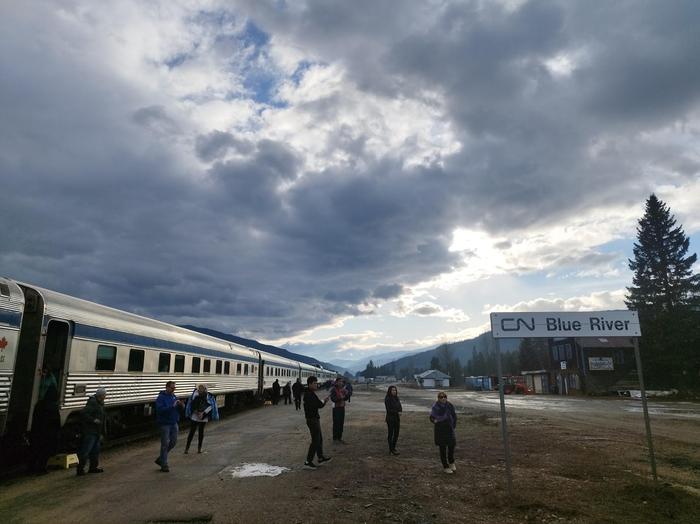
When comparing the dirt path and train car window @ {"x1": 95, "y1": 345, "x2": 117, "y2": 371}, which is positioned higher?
train car window @ {"x1": 95, "y1": 345, "x2": 117, "y2": 371}

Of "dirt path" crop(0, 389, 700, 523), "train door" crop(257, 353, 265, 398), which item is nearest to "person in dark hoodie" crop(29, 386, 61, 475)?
"dirt path" crop(0, 389, 700, 523)

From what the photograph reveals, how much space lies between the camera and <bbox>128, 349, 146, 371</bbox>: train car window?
47.9 feet

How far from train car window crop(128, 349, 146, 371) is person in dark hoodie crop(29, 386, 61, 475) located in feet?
14.3

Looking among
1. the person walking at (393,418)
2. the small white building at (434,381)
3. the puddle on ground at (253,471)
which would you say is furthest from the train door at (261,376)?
the small white building at (434,381)

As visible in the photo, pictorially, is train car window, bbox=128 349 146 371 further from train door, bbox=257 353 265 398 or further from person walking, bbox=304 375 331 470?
train door, bbox=257 353 265 398

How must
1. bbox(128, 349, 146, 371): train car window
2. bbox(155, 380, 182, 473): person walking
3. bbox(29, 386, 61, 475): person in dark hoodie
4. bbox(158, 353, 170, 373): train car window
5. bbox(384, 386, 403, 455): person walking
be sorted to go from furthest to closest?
bbox(158, 353, 170, 373): train car window, bbox(128, 349, 146, 371): train car window, bbox(384, 386, 403, 455): person walking, bbox(155, 380, 182, 473): person walking, bbox(29, 386, 61, 475): person in dark hoodie

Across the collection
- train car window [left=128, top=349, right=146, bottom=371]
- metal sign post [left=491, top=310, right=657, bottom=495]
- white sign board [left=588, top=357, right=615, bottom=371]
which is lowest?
white sign board [left=588, top=357, right=615, bottom=371]

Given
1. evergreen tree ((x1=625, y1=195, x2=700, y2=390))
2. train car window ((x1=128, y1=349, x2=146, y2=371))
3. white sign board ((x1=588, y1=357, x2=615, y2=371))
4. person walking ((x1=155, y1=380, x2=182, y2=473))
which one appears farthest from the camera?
white sign board ((x1=588, y1=357, x2=615, y2=371))

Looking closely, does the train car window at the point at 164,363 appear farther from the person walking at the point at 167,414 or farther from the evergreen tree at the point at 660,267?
the evergreen tree at the point at 660,267

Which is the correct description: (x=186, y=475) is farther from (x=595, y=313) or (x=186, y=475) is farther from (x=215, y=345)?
(x=215, y=345)

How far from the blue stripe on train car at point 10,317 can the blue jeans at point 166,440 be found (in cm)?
386

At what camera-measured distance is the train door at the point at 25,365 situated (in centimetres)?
947

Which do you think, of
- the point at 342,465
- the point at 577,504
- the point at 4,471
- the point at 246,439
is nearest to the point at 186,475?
the point at 342,465

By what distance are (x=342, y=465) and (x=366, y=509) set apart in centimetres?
350
